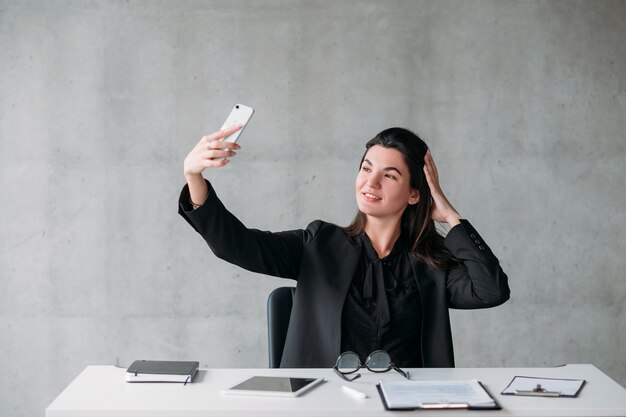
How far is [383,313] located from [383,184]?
0.49m

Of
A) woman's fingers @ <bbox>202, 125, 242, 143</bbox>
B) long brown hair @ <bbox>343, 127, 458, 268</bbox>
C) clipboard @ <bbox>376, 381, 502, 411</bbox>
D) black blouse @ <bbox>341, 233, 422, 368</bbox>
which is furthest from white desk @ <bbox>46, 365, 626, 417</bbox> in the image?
woman's fingers @ <bbox>202, 125, 242, 143</bbox>

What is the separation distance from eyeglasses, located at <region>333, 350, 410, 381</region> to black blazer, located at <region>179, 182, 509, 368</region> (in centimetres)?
30

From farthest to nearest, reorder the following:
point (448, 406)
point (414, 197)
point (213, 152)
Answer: point (414, 197) < point (213, 152) < point (448, 406)

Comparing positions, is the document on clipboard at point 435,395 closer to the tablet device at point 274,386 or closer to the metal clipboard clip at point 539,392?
the metal clipboard clip at point 539,392

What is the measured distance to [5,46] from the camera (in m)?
3.97

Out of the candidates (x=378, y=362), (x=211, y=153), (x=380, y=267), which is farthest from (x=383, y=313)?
(x=211, y=153)

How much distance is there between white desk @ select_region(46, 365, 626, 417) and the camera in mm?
1775

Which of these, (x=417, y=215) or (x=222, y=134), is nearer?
(x=222, y=134)

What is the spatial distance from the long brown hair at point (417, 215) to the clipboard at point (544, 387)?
2.14 feet

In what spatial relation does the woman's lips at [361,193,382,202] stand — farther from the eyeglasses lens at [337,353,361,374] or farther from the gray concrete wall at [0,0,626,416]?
the gray concrete wall at [0,0,626,416]

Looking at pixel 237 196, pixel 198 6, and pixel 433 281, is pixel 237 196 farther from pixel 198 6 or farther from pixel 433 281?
pixel 433 281

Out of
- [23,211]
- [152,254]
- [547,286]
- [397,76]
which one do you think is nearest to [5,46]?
[23,211]

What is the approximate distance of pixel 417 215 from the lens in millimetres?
2779

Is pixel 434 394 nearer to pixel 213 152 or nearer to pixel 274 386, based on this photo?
pixel 274 386
